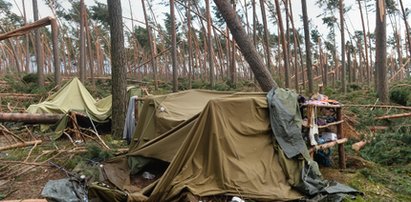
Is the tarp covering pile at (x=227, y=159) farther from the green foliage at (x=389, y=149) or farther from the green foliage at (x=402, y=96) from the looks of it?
the green foliage at (x=402, y=96)

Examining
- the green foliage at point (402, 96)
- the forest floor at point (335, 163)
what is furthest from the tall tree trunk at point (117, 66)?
the green foliage at point (402, 96)

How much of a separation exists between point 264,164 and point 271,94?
1.05 meters

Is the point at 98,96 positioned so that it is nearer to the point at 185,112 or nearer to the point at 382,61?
the point at 185,112

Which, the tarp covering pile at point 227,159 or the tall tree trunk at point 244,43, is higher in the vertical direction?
Answer: the tall tree trunk at point 244,43

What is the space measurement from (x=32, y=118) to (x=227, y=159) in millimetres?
5686

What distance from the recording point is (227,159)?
3994mm

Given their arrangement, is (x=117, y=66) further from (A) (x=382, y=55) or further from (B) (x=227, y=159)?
(A) (x=382, y=55)

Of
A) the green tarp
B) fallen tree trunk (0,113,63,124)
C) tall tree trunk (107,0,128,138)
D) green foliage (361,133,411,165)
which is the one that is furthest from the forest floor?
the green tarp

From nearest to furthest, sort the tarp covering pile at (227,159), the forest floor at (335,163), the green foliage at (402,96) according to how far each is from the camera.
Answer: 1. the tarp covering pile at (227,159)
2. the forest floor at (335,163)
3. the green foliage at (402,96)

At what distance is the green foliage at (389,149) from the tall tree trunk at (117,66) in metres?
4.76

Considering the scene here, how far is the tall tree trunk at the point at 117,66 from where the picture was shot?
7.10 meters

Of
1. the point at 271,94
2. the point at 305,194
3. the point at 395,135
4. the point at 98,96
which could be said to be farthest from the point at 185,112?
the point at 98,96

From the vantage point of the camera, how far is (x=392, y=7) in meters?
20.9

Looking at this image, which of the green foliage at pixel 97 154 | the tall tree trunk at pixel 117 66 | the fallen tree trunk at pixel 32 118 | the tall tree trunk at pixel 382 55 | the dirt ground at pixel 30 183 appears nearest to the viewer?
the dirt ground at pixel 30 183
